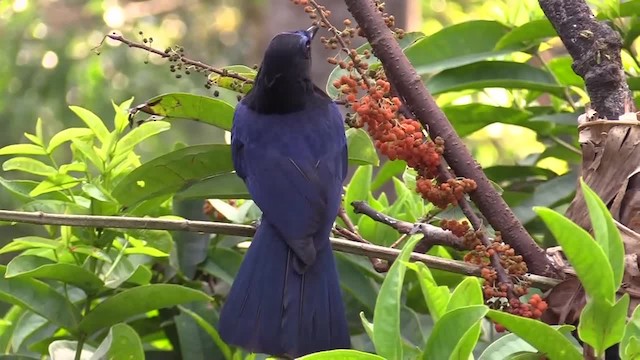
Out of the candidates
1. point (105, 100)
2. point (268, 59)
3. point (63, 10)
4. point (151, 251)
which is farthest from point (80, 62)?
point (151, 251)

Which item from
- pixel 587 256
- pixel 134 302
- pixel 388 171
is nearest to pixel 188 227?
pixel 134 302

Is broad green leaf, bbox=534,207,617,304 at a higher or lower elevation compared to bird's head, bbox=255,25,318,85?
lower

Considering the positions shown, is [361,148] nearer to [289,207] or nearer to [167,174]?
[289,207]

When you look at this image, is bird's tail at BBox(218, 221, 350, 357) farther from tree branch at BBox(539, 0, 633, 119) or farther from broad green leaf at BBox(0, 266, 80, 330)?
tree branch at BBox(539, 0, 633, 119)

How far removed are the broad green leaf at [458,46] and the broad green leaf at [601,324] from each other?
92 centimetres

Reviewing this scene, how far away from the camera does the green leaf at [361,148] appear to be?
5.88 ft

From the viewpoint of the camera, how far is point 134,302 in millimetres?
1582

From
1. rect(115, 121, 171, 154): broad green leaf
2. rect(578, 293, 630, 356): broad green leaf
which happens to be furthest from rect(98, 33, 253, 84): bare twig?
rect(578, 293, 630, 356): broad green leaf

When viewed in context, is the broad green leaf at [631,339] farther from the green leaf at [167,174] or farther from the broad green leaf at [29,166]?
the broad green leaf at [29,166]

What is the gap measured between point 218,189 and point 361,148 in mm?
292

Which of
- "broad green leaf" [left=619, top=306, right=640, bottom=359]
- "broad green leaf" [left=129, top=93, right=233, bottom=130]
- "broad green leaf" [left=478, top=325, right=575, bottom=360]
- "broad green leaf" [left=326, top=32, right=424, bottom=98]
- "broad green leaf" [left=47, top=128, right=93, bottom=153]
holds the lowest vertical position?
"broad green leaf" [left=478, top=325, right=575, bottom=360]

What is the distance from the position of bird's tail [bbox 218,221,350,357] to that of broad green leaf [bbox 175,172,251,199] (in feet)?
0.49

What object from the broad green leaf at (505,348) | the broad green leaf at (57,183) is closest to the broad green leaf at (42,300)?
the broad green leaf at (57,183)

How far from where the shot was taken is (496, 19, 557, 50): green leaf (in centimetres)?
188
